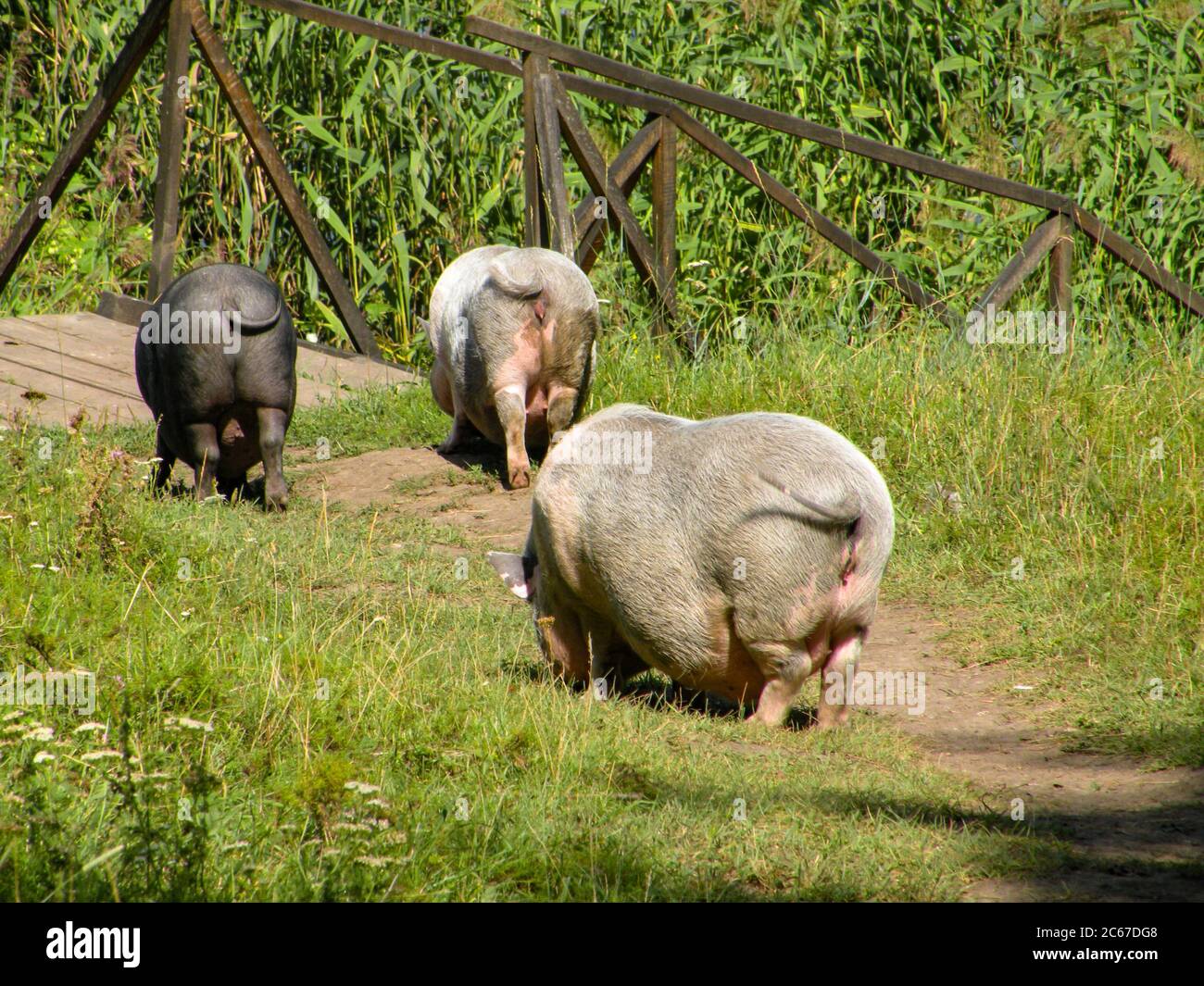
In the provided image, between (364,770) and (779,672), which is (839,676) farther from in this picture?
(364,770)

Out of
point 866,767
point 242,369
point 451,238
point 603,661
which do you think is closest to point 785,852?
point 866,767

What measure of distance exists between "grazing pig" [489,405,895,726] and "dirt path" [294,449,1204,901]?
508 millimetres

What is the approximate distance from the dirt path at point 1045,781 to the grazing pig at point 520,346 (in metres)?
0.84

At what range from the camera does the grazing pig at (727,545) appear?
432cm

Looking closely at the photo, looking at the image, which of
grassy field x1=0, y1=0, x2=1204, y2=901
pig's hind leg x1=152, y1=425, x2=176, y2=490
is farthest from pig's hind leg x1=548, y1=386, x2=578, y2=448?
pig's hind leg x1=152, y1=425, x2=176, y2=490

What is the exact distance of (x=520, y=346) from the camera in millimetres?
7453

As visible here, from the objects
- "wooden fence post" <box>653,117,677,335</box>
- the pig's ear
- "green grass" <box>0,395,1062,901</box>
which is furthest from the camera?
"wooden fence post" <box>653,117,677,335</box>

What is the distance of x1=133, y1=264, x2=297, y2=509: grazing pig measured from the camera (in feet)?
22.7

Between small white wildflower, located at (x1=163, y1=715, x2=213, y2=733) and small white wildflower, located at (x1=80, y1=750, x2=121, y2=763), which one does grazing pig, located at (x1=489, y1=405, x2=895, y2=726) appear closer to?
small white wildflower, located at (x1=163, y1=715, x2=213, y2=733)

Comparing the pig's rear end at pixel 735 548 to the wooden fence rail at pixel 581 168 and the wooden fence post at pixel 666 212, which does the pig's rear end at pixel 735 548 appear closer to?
the wooden fence rail at pixel 581 168

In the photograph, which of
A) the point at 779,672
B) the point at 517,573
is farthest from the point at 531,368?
the point at 779,672

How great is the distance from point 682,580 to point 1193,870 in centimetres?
164

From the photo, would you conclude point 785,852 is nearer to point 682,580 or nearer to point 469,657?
point 682,580

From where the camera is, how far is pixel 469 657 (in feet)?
16.7
